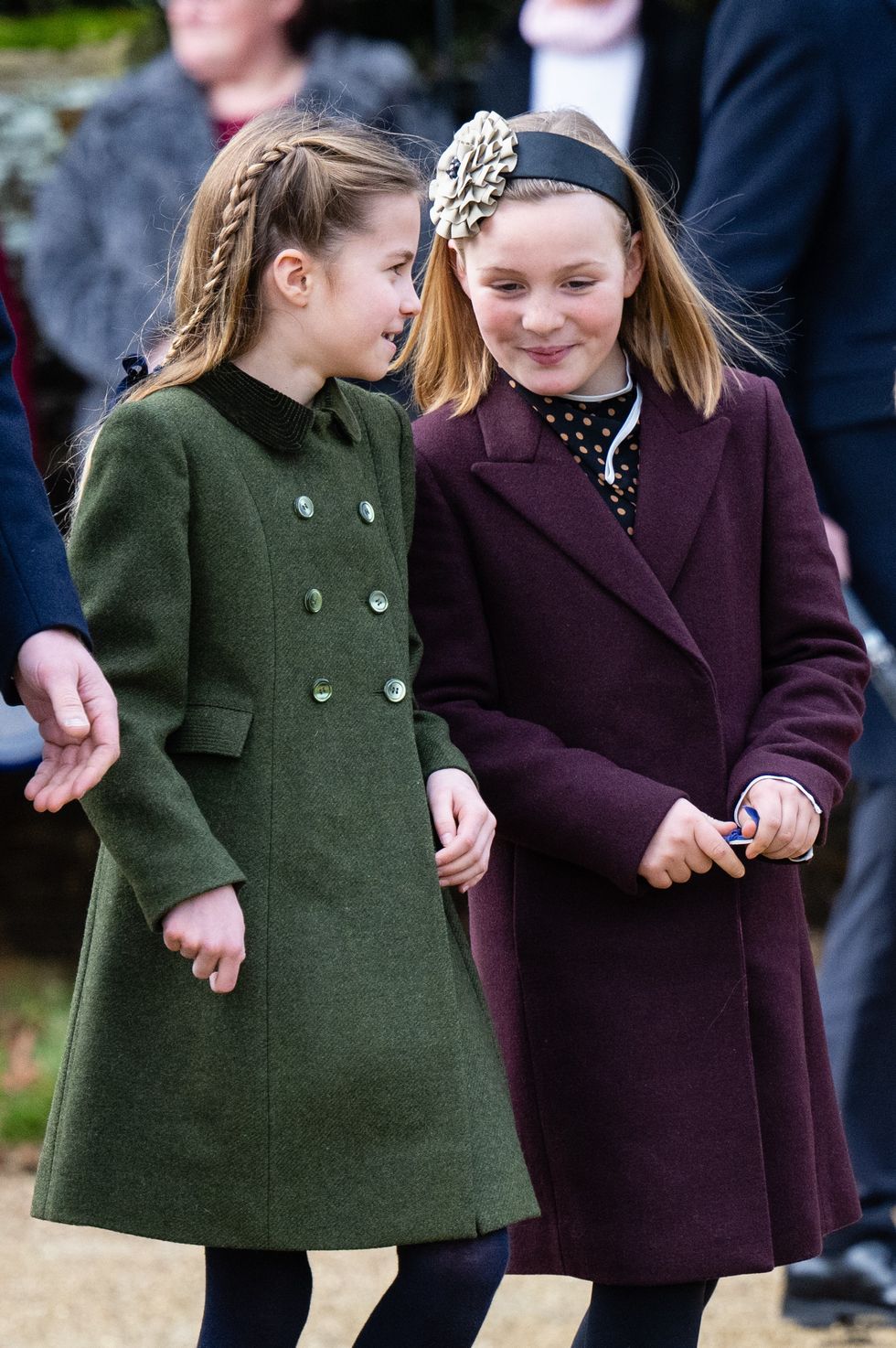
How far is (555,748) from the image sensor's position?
2268 mm

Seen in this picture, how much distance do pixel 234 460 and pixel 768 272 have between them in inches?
54.2

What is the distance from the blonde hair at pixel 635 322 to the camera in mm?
2373

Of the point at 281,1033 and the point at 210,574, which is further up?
the point at 210,574

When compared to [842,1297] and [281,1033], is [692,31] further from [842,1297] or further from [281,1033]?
[281,1033]

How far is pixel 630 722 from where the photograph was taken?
2.31m

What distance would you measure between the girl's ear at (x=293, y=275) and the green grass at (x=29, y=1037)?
2.53 meters

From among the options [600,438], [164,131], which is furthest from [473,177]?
[164,131]

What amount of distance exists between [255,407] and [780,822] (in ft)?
2.35

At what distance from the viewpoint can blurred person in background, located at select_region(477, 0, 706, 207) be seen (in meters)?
4.00

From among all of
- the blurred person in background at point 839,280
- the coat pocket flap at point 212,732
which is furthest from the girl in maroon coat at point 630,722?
the blurred person in background at point 839,280

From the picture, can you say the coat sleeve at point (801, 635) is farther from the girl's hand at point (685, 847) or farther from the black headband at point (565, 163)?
the black headband at point (565, 163)

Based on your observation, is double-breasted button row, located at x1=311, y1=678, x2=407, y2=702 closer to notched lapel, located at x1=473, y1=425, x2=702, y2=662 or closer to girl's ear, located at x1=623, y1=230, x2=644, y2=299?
notched lapel, located at x1=473, y1=425, x2=702, y2=662

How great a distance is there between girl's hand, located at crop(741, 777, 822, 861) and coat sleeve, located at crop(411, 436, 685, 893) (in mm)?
91

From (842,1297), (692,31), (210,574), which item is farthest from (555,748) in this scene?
(692,31)
